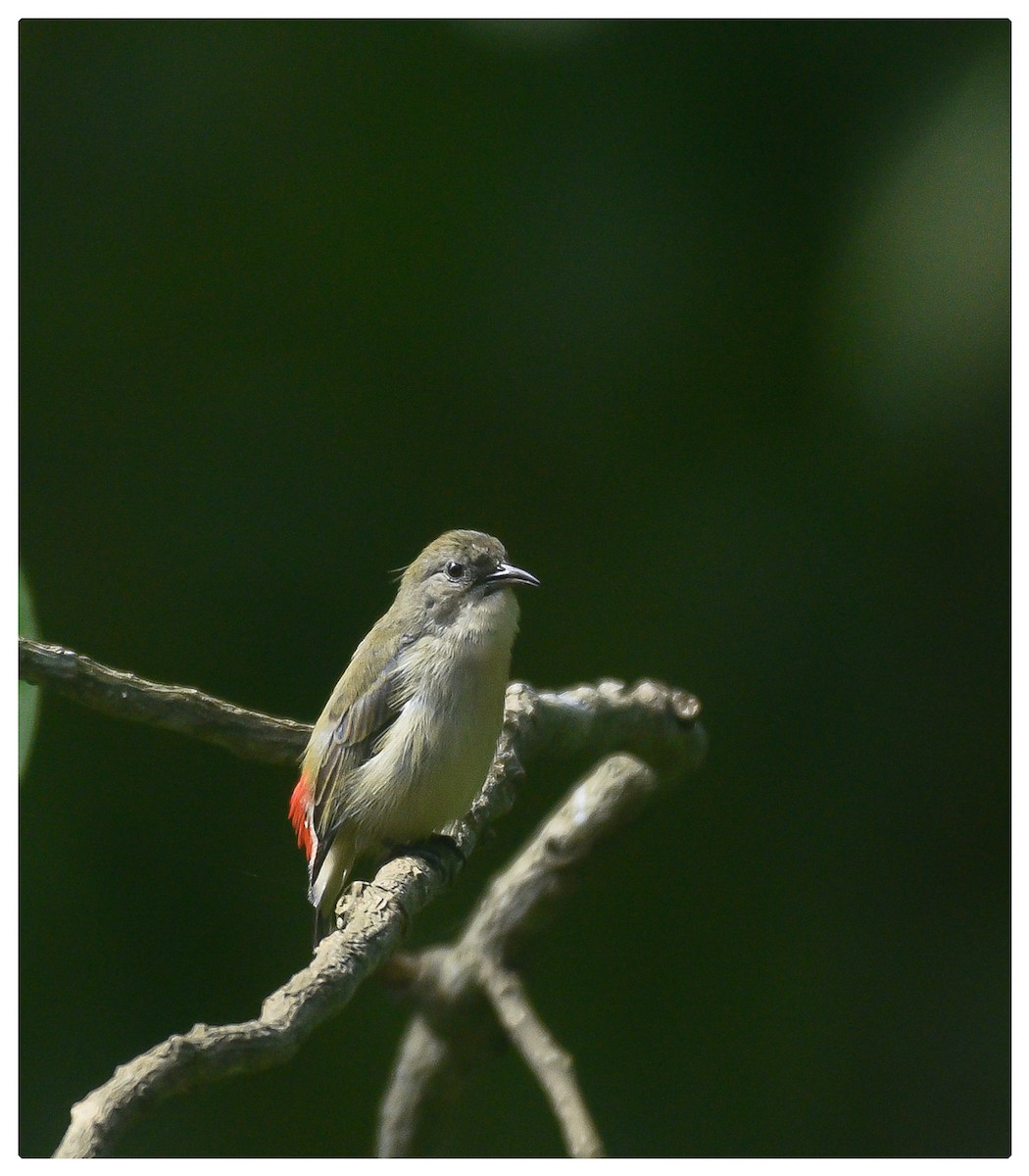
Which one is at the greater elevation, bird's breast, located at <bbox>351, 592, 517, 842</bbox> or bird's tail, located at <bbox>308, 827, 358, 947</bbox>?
bird's breast, located at <bbox>351, 592, 517, 842</bbox>

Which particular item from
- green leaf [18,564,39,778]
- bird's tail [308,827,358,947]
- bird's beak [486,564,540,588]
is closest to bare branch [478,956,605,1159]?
bird's tail [308,827,358,947]

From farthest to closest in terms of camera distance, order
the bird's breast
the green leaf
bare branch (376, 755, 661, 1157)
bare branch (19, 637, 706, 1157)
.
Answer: bare branch (376, 755, 661, 1157), the bird's breast, the green leaf, bare branch (19, 637, 706, 1157)

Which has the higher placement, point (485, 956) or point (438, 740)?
point (438, 740)

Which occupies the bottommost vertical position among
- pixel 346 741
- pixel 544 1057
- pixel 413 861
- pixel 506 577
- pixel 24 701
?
pixel 544 1057

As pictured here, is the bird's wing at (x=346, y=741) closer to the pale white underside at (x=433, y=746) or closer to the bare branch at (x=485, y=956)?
the pale white underside at (x=433, y=746)

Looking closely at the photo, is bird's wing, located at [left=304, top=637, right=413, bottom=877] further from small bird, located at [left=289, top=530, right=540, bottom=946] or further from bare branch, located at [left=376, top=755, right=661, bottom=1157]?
bare branch, located at [left=376, top=755, right=661, bottom=1157]

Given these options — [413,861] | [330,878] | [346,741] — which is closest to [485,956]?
[330,878]

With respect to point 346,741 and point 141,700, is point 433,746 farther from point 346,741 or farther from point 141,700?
point 141,700
